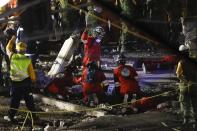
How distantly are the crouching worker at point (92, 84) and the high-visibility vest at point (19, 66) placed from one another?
6.10 feet

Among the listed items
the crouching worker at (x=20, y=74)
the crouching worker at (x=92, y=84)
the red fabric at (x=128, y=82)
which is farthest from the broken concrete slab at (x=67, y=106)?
the crouching worker at (x=20, y=74)

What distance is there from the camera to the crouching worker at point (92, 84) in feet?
32.5

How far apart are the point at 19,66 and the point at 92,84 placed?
6.72 ft

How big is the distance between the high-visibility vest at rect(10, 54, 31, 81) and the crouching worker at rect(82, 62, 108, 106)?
73.1 inches

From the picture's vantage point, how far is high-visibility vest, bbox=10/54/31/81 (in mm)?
8484

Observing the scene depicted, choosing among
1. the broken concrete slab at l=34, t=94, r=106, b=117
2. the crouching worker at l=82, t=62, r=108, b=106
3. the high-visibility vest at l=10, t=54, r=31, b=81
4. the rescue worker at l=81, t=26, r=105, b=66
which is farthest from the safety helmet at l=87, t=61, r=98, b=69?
the high-visibility vest at l=10, t=54, r=31, b=81

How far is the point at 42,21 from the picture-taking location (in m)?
10.8

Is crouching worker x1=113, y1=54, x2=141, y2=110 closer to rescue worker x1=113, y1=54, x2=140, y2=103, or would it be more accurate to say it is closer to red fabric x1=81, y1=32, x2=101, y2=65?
rescue worker x1=113, y1=54, x2=140, y2=103

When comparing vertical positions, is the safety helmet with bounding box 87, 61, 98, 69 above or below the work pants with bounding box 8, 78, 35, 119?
above

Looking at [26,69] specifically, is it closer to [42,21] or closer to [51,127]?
[51,127]

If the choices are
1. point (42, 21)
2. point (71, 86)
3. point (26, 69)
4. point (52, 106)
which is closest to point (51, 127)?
point (26, 69)

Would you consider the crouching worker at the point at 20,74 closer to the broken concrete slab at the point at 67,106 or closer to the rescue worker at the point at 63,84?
the broken concrete slab at the point at 67,106

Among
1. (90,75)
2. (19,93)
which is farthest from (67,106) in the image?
(19,93)

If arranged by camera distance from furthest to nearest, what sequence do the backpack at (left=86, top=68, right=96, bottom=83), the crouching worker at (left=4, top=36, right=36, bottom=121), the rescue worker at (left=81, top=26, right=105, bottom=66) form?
the rescue worker at (left=81, top=26, right=105, bottom=66) < the backpack at (left=86, top=68, right=96, bottom=83) < the crouching worker at (left=4, top=36, right=36, bottom=121)
